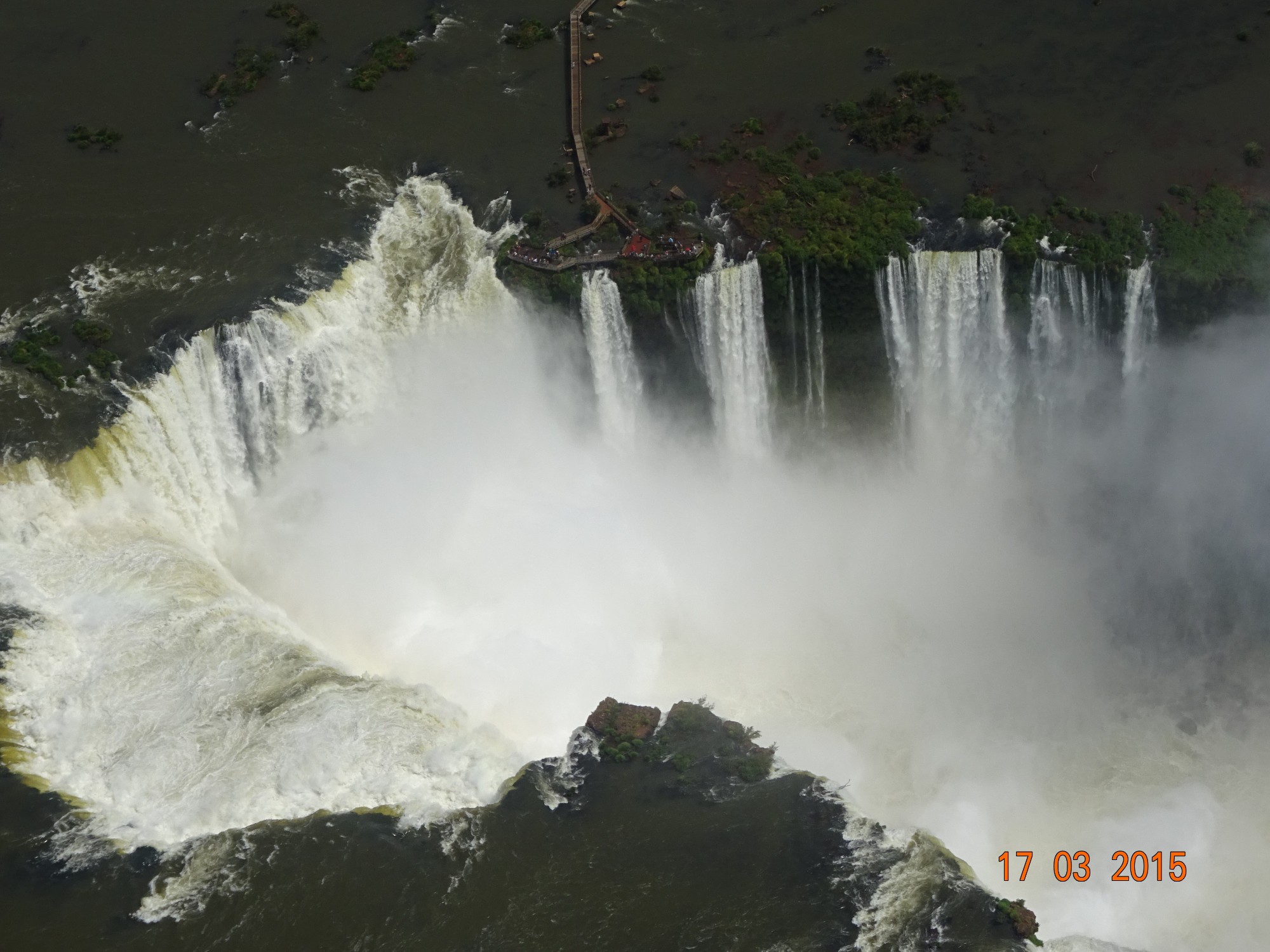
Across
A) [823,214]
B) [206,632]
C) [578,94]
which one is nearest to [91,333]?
[206,632]

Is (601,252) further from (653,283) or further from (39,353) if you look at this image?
(39,353)

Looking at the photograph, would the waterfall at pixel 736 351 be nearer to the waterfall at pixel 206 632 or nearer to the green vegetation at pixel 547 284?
the green vegetation at pixel 547 284

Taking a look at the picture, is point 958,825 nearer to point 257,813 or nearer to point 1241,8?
point 257,813

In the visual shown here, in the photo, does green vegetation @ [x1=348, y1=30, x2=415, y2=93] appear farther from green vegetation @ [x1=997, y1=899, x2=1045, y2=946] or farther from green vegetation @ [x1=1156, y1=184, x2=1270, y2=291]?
green vegetation @ [x1=997, y1=899, x2=1045, y2=946]

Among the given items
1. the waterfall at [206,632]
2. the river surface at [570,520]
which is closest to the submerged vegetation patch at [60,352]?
the river surface at [570,520]

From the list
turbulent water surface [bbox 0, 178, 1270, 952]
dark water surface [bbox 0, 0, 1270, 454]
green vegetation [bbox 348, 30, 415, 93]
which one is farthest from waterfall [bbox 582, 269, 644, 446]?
green vegetation [bbox 348, 30, 415, 93]
